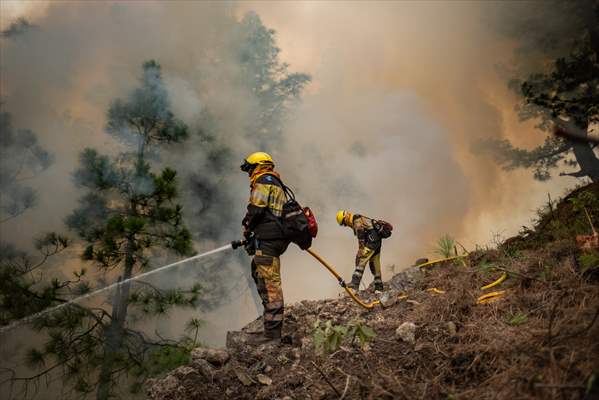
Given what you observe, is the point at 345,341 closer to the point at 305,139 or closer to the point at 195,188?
the point at 195,188

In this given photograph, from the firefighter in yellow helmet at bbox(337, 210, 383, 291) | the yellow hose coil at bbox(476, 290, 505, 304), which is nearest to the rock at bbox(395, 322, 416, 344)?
the yellow hose coil at bbox(476, 290, 505, 304)

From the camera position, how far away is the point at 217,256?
12.6m

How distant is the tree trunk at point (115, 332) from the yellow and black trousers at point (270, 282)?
12.2 feet

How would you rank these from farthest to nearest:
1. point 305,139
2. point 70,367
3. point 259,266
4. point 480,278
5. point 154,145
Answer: point 305,139 → point 154,145 → point 70,367 → point 259,266 → point 480,278

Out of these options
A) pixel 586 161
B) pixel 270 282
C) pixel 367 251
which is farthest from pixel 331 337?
pixel 586 161

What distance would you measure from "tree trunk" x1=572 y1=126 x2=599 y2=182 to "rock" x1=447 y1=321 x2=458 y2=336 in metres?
9.77

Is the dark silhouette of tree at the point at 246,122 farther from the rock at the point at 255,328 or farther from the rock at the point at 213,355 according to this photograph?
the rock at the point at 213,355

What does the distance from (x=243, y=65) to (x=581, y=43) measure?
11.4 meters

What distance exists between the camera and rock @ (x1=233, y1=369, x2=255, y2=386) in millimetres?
3445

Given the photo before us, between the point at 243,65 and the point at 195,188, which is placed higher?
the point at 243,65

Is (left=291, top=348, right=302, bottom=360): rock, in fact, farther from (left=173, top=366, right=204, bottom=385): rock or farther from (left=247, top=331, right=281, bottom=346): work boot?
(left=173, top=366, right=204, bottom=385): rock

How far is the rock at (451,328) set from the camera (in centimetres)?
315

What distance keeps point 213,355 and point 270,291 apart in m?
0.98

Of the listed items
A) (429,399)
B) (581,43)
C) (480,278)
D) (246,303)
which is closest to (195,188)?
(246,303)
